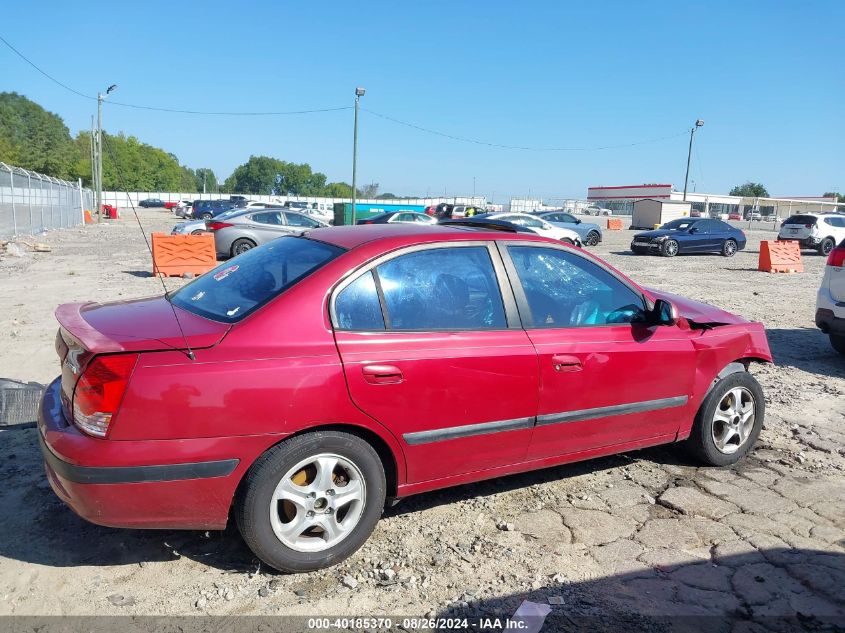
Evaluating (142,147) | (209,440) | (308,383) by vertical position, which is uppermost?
(142,147)

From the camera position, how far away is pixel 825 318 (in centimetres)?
728

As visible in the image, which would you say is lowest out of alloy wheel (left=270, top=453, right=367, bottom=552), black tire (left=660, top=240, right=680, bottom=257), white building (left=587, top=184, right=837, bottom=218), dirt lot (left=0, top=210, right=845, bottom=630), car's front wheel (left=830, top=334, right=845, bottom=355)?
Result: dirt lot (left=0, top=210, right=845, bottom=630)

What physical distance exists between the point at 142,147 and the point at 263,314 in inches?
4541

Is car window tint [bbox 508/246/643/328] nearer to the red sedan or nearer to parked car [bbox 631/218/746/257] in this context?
the red sedan

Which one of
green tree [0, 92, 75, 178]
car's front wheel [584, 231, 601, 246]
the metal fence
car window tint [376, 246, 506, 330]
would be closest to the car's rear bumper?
car window tint [376, 246, 506, 330]

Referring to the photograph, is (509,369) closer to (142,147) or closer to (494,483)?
(494,483)

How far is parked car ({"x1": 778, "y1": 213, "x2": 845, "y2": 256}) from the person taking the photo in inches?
961

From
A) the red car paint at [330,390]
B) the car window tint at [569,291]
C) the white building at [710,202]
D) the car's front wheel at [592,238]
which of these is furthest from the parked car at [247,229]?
the white building at [710,202]

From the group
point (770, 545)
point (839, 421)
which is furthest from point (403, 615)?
point (839, 421)

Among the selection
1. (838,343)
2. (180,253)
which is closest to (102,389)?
(838,343)

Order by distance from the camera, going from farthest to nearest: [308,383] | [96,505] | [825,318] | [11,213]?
[11,213] < [825,318] < [308,383] < [96,505]

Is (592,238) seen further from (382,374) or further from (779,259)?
(382,374)

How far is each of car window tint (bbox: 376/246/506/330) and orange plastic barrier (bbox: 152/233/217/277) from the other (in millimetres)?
10760

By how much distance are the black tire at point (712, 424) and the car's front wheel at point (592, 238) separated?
22.6 metres
